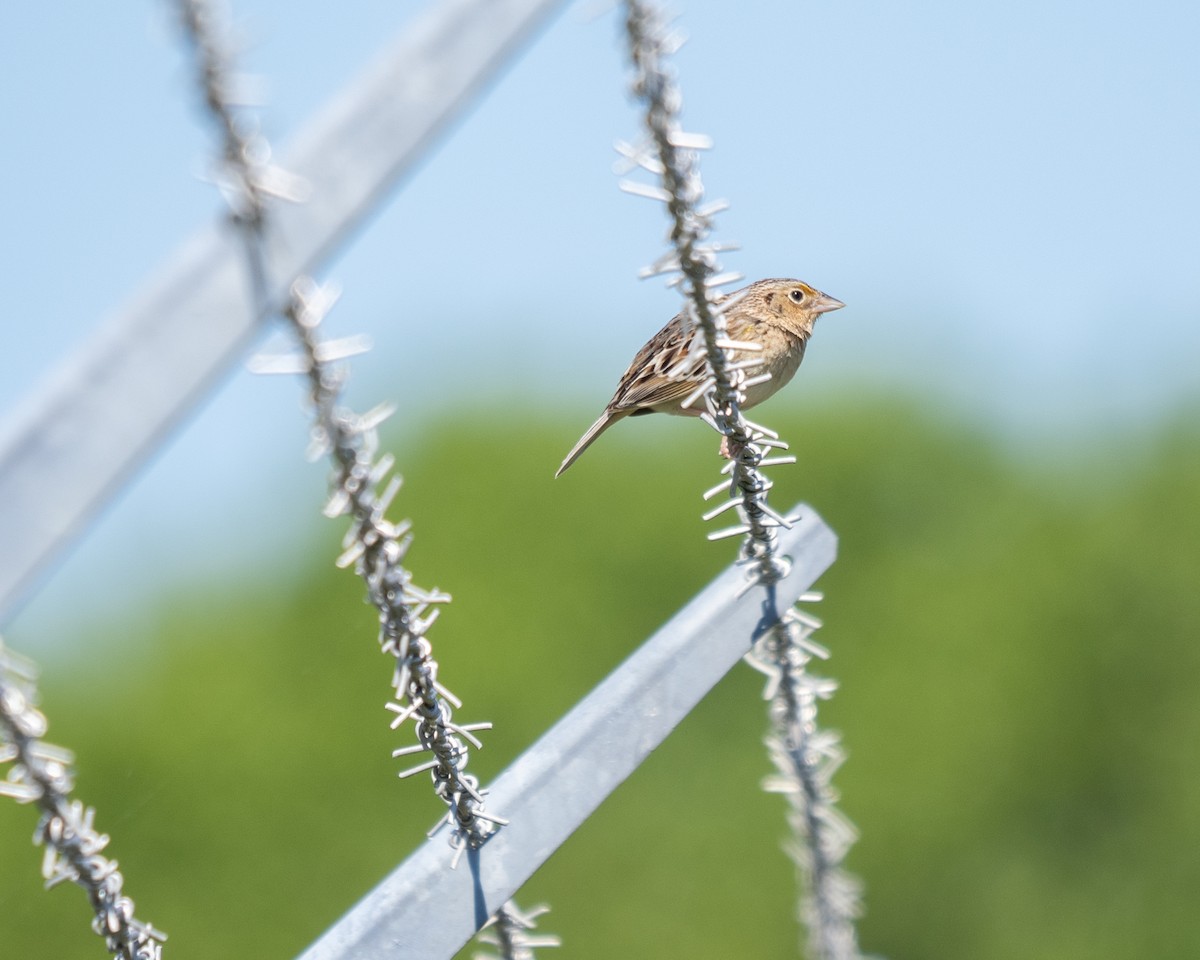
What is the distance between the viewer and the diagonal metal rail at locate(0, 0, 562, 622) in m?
1.54

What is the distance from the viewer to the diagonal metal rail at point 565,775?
2.13 meters

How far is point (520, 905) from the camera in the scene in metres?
17.1

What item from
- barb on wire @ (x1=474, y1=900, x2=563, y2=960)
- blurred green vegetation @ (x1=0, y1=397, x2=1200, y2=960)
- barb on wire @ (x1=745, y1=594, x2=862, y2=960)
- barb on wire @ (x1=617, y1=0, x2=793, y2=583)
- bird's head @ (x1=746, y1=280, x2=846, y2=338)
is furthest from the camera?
blurred green vegetation @ (x1=0, y1=397, x2=1200, y2=960)

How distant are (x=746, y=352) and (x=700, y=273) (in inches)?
70.0

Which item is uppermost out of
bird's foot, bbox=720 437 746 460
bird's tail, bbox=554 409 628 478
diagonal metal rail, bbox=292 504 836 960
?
bird's foot, bbox=720 437 746 460

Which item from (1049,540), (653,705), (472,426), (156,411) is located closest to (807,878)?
(653,705)

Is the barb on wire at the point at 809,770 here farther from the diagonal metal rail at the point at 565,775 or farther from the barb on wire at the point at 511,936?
the barb on wire at the point at 511,936

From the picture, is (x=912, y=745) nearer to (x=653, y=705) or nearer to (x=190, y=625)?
(x=190, y=625)

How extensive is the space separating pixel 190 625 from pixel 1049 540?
13.9 metres

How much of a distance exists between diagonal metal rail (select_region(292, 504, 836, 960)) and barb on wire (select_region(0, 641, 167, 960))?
0.95ft

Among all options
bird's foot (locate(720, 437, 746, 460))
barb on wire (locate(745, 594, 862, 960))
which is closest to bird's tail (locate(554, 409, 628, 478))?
barb on wire (locate(745, 594, 862, 960))

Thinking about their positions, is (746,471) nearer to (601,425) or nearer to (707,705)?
(601,425)

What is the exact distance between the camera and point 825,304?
15.3 feet

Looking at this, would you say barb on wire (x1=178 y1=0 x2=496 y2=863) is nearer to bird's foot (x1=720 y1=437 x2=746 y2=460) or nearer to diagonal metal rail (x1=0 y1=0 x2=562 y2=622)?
diagonal metal rail (x1=0 y1=0 x2=562 y2=622)
